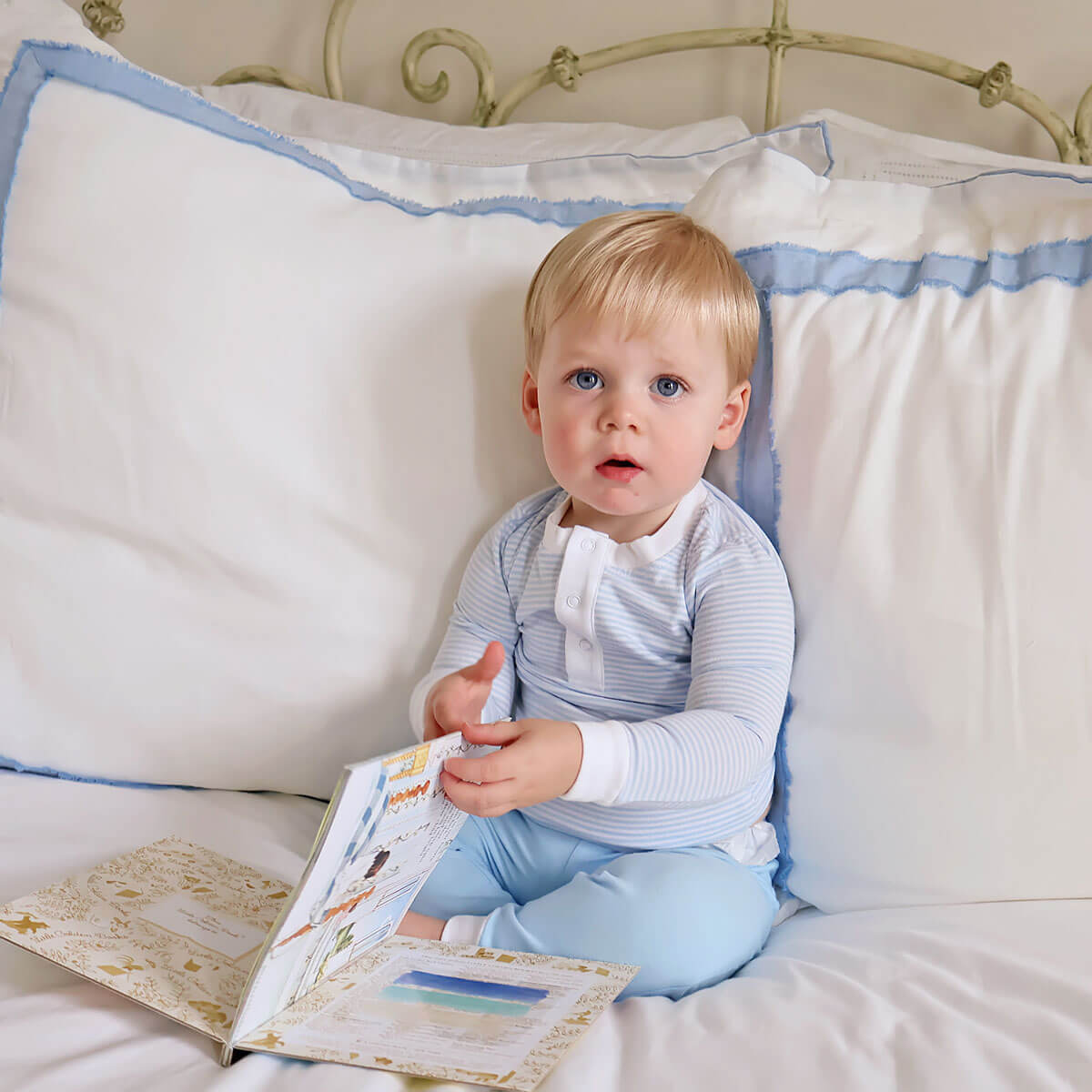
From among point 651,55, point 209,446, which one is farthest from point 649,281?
point 651,55

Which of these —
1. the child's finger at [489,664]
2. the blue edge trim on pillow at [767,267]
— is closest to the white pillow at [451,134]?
the blue edge trim on pillow at [767,267]

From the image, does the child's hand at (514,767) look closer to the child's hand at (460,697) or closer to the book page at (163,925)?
the child's hand at (460,697)

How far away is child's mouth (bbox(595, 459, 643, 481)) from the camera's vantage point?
86 cm

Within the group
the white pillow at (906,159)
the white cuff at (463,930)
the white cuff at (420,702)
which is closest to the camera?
the white cuff at (463,930)

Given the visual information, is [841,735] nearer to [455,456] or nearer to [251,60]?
[455,456]

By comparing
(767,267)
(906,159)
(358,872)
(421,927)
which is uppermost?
(906,159)

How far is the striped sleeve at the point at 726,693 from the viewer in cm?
79

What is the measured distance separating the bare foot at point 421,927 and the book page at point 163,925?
10 centimetres

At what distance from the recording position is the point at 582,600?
0.92 m

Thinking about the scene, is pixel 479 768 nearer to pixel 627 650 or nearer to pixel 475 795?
pixel 475 795

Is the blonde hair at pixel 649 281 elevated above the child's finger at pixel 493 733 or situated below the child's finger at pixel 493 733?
above

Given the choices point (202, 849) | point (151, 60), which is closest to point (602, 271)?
point (202, 849)

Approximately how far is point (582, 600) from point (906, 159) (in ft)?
2.23

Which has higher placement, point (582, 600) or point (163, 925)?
point (582, 600)
